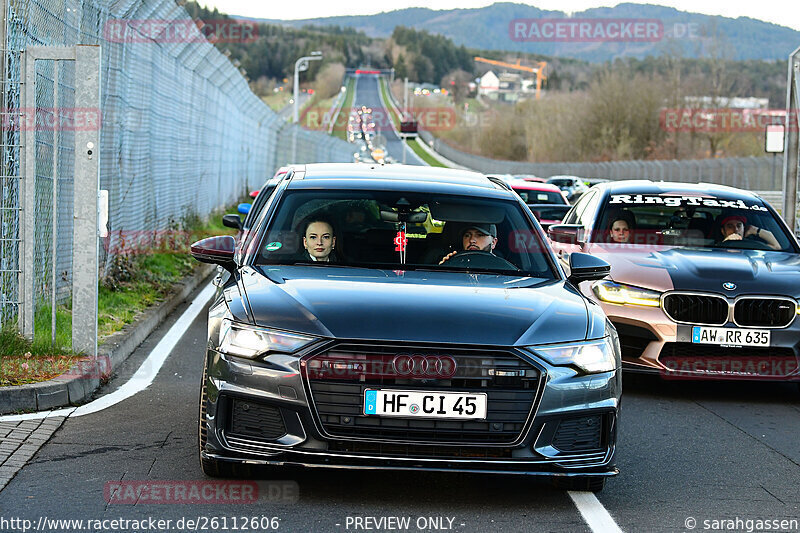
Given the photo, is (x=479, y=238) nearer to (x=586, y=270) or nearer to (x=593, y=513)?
(x=586, y=270)

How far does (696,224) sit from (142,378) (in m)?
4.59

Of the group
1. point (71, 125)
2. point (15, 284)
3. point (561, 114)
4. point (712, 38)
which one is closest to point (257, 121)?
point (71, 125)

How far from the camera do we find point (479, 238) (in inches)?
251

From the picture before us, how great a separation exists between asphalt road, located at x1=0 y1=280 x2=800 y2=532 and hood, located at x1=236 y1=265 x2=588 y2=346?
74 centimetres

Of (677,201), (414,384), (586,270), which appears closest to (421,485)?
(414,384)

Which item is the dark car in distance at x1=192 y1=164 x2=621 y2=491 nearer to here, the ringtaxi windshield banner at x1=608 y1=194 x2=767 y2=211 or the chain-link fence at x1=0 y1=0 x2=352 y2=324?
the chain-link fence at x1=0 y1=0 x2=352 y2=324

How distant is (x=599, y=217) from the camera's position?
32.8 ft

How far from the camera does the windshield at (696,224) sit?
31.1 feet

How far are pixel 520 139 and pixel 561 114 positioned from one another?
17.5 meters

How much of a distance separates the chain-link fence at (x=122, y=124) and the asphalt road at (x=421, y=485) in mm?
2323

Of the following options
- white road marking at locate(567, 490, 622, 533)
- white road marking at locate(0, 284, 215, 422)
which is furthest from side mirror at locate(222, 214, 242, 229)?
white road marking at locate(567, 490, 622, 533)

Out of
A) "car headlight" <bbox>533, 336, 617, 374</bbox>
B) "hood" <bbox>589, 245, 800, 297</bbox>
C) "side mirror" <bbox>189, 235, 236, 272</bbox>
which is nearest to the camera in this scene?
"car headlight" <bbox>533, 336, 617, 374</bbox>

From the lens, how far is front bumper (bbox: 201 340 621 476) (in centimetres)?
484

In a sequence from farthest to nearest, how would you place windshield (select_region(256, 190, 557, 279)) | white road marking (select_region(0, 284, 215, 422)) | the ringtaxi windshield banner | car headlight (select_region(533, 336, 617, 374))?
the ringtaxi windshield banner
white road marking (select_region(0, 284, 215, 422))
windshield (select_region(256, 190, 557, 279))
car headlight (select_region(533, 336, 617, 374))
